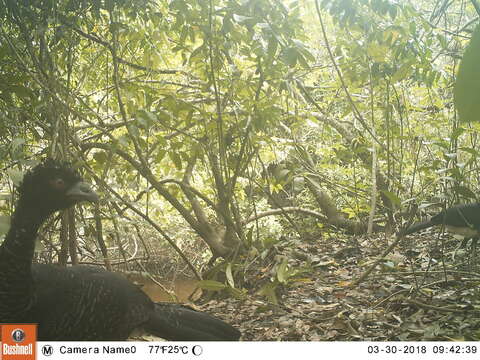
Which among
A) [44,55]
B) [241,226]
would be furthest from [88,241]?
[44,55]

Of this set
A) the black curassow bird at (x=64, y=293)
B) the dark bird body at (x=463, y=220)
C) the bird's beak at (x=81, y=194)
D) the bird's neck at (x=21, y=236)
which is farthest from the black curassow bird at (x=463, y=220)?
the bird's neck at (x=21, y=236)

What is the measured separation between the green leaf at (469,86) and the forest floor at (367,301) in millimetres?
1070

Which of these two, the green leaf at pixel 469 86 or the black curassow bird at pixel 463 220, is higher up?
the green leaf at pixel 469 86

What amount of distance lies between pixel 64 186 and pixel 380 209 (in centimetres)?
186

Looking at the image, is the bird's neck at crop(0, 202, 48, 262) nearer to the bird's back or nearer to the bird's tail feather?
the bird's back

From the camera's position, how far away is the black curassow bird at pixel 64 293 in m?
1.07

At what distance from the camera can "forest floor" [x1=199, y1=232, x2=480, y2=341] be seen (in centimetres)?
128

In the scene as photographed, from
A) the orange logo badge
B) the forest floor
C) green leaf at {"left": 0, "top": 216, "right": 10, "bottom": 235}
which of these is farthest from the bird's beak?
the forest floor

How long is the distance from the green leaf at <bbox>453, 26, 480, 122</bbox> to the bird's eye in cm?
103

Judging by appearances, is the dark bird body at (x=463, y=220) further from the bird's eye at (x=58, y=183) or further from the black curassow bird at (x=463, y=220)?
the bird's eye at (x=58, y=183)

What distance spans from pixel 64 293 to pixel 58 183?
0.28 m

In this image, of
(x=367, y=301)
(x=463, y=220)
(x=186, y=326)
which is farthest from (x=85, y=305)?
(x=463, y=220)

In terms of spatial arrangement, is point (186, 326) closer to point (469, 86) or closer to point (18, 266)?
point (18, 266)

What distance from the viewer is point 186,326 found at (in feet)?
4.15
